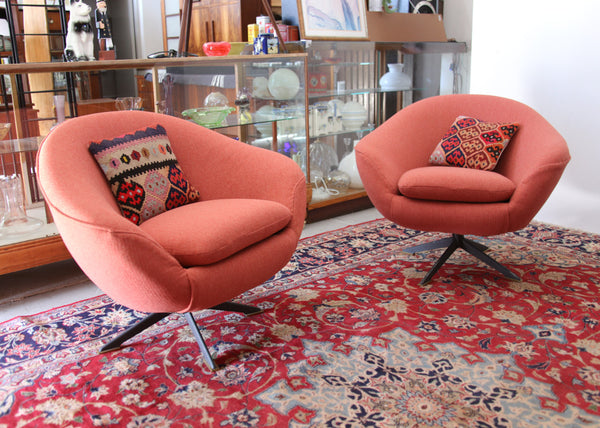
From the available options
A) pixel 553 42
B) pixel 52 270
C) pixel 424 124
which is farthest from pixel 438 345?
pixel 553 42

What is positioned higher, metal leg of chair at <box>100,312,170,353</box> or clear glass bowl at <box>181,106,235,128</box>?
clear glass bowl at <box>181,106,235,128</box>

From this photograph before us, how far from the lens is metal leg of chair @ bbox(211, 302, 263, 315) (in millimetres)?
2459

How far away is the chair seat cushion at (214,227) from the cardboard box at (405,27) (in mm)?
2595

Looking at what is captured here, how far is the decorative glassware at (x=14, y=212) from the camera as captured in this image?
111 inches

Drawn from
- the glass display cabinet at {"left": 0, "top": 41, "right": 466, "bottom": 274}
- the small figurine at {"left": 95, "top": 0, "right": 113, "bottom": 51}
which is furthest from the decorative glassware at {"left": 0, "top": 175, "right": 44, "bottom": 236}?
the small figurine at {"left": 95, "top": 0, "right": 113, "bottom": 51}

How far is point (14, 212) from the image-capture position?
9.32ft

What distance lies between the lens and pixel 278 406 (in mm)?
1883

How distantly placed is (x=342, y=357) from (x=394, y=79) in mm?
2813

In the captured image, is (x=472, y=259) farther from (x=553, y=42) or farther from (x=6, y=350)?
(x=6, y=350)

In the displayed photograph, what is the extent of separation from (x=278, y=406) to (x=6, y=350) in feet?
3.82

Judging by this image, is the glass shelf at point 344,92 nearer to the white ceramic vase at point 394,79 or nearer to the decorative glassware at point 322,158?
the white ceramic vase at point 394,79

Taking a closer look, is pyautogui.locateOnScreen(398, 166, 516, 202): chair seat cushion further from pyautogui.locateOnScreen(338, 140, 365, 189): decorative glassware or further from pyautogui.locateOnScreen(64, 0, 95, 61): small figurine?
pyautogui.locateOnScreen(64, 0, 95, 61): small figurine

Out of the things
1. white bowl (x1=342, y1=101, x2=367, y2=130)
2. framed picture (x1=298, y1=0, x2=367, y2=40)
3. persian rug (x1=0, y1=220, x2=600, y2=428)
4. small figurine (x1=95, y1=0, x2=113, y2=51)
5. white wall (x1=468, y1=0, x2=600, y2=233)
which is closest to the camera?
persian rug (x1=0, y1=220, x2=600, y2=428)

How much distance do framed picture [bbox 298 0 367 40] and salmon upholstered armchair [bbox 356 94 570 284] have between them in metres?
1.09
